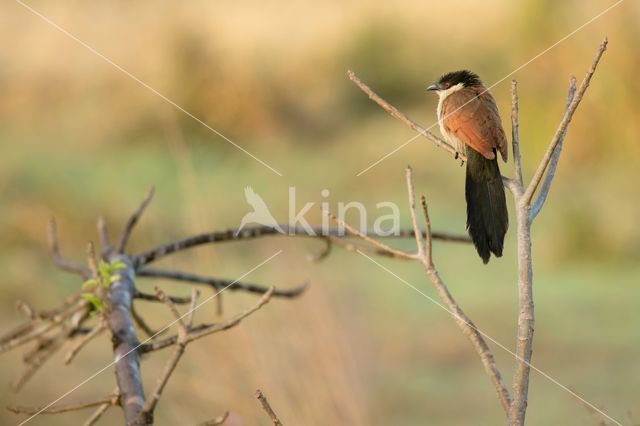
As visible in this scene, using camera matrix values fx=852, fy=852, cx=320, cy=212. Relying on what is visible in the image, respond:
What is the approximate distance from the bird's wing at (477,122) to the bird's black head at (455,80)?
0.04 feet

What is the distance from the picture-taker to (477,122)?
98 centimetres

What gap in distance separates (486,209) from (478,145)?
0.17 metres

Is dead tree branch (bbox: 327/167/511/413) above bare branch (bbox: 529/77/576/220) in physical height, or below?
below

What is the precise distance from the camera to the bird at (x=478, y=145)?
770 millimetres

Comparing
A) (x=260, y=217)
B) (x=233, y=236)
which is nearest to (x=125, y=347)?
(x=233, y=236)

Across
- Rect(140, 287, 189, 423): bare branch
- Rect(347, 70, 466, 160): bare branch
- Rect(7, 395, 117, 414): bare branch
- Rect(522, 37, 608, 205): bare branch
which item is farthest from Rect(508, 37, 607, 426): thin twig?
Rect(7, 395, 117, 414): bare branch

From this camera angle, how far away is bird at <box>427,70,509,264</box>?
30.3 inches

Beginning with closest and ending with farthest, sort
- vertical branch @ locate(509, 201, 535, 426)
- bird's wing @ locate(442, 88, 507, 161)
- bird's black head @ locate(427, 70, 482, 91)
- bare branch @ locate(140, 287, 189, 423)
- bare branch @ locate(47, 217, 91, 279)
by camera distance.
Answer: vertical branch @ locate(509, 201, 535, 426), bare branch @ locate(140, 287, 189, 423), bird's wing @ locate(442, 88, 507, 161), bird's black head @ locate(427, 70, 482, 91), bare branch @ locate(47, 217, 91, 279)

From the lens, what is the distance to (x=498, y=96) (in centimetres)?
356

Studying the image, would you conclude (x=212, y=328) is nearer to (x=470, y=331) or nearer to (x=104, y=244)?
(x=470, y=331)

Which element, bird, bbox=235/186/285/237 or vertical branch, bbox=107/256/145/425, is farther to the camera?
bird, bbox=235/186/285/237

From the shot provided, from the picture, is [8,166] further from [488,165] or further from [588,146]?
[488,165]

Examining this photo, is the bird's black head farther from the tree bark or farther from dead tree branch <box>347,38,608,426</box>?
the tree bark

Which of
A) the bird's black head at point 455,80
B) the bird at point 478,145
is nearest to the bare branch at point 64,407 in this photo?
the bird at point 478,145
